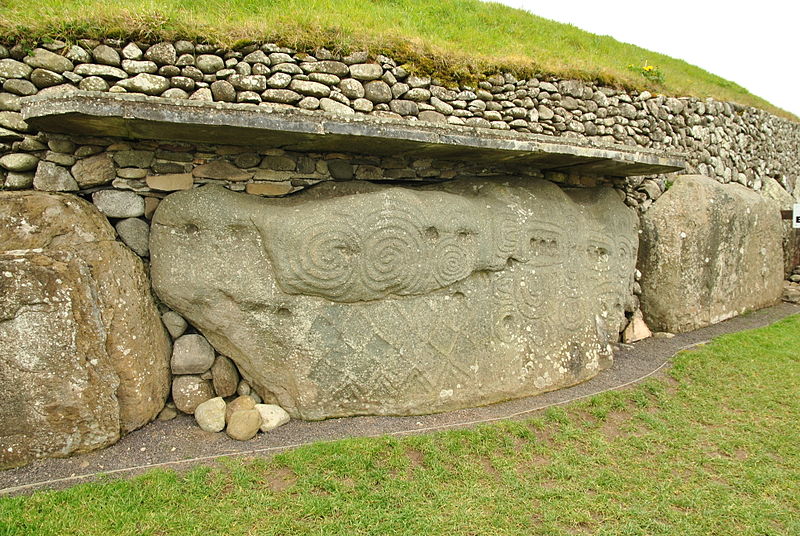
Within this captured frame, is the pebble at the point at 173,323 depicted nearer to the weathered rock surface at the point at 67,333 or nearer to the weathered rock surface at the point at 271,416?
the weathered rock surface at the point at 67,333

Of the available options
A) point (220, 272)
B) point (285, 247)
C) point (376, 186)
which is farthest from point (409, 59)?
point (220, 272)

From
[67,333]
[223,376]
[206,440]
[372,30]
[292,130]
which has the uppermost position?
[372,30]

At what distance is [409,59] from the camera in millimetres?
5223

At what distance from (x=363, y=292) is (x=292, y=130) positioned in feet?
4.25

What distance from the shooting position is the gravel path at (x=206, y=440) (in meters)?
3.26

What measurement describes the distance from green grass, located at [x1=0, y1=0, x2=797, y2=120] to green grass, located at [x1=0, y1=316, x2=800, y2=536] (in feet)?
11.1

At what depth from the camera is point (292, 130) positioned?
3500mm

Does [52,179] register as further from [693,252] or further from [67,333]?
[693,252]

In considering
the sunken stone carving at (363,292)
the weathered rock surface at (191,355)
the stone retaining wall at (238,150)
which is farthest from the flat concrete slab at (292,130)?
the weathered rock surface at (191,355)

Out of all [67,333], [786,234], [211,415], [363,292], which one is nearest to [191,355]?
[211,415]

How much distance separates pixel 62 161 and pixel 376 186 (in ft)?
7.68

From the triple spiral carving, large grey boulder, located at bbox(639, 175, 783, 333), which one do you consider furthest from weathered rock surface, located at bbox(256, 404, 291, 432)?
large grey boulder, located at bbox(639, 175, 783, 333)

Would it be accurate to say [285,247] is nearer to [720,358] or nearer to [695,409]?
[695,409]

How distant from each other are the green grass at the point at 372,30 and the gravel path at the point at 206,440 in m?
3.07
